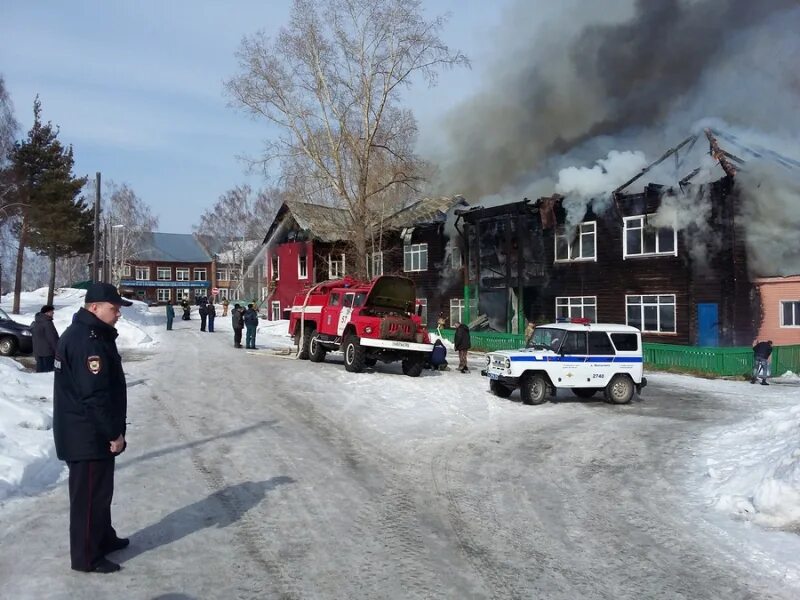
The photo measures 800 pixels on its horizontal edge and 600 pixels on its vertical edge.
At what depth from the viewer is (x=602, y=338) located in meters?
14.6

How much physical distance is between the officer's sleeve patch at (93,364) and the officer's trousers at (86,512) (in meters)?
0.67

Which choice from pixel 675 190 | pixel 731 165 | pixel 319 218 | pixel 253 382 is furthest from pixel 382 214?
pixel 253 382

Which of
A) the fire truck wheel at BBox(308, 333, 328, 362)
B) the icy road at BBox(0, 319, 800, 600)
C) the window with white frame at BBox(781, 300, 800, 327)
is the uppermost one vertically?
the window with white frame at BBox(781, 300, 800, 327)

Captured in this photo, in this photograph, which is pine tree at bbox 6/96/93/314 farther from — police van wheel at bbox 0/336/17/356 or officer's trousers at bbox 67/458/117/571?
officer's trousers at bbox 67/458/117/571

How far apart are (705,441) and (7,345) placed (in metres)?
19.3

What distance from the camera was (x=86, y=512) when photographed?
4707 millimetres

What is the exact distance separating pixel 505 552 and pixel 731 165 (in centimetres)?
2119

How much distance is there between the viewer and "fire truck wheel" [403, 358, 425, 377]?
17.6m

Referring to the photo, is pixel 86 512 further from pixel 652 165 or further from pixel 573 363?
pixel 652 165

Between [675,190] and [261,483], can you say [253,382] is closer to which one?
[261,483]

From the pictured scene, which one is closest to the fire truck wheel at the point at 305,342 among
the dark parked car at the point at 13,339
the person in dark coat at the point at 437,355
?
the person in dark coat at the point at 437,355

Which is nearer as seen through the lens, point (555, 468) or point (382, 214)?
point (555, 468)

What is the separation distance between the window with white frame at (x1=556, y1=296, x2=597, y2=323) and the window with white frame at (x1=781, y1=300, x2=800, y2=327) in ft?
25.1

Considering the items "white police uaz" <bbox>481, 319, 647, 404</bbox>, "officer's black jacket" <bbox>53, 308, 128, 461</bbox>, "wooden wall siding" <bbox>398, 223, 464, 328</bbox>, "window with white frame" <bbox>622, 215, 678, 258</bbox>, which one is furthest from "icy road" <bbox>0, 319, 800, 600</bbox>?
"wooden wall siding" <bbox>398, 223, 464, 328</bbox>
